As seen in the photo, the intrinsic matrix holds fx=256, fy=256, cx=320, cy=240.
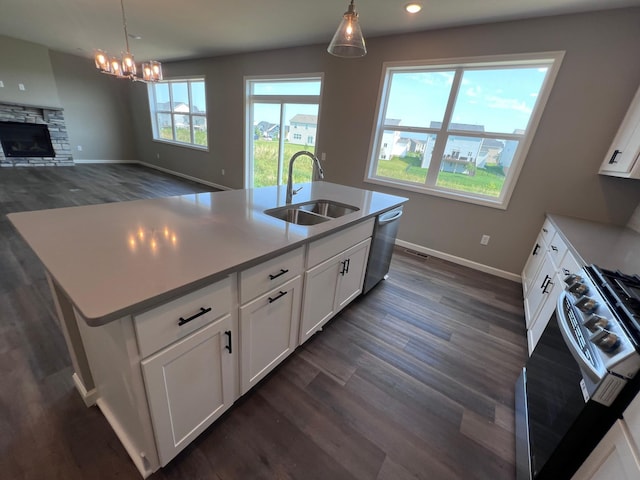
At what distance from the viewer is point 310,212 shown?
2021 mm

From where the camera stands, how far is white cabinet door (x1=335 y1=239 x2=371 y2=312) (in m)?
1.86

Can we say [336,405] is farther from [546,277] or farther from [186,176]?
[186,176]

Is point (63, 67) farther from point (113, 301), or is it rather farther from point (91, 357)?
point (113, 301)

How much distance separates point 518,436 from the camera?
4.28 feet

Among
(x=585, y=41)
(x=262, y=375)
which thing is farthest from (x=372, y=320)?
(x=585, y=41)

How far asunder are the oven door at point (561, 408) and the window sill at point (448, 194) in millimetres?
2036

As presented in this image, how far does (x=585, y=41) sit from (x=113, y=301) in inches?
152

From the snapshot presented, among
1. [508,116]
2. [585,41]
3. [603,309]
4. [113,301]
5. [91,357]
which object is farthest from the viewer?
[508,116]

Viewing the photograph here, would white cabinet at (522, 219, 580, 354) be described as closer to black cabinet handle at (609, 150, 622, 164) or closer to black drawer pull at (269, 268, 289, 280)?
black cabinet handle at (609, 150, 622, 164)

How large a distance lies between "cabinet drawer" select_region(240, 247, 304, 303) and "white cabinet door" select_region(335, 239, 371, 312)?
0.52 metres

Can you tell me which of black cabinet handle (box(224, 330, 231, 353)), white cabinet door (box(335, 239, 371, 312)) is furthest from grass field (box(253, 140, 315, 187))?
black cabinet handle (box(224, 330, 231, 353))

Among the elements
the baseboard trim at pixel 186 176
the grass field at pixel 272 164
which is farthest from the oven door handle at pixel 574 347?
the baseboard trim at pixel 186 176

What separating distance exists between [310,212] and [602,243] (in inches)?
82.1

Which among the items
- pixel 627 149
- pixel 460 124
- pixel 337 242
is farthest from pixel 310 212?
pixel 627 149
